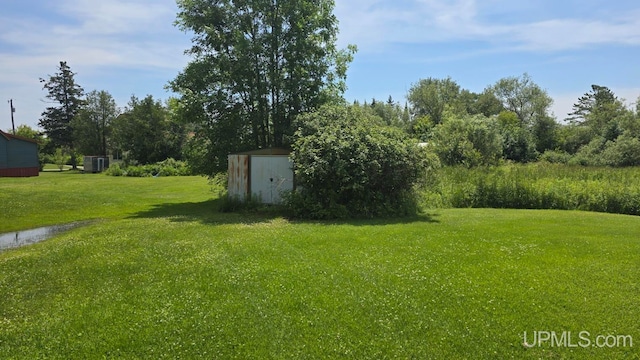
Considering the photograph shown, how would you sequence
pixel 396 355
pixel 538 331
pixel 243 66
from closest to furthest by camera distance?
pixel 396 355, pixel 538 331, pixel 243 66

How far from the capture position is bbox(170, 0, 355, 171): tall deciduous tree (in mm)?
16750

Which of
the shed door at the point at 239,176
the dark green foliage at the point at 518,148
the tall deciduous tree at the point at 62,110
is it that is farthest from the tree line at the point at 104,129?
the dark green foliage at the point at 518,148

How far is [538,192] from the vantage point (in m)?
15.0

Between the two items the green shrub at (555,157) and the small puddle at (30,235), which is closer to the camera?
the small puddle at (30,235)

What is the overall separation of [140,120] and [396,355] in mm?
44401

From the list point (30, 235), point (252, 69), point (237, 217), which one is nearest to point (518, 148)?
point (252, 69)

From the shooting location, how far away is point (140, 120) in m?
42.8

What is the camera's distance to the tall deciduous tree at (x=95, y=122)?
50156 millimetres

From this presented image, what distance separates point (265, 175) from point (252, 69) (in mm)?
5323

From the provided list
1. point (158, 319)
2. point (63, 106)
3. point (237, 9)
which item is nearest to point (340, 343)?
point (158, 319)

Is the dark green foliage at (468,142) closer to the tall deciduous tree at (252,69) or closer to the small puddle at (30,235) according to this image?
the tall deciduous tree at (252,69)

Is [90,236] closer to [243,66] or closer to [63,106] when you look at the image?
[243,66]

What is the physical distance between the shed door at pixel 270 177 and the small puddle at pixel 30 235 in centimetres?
560

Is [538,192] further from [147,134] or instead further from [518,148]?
[147,134]
